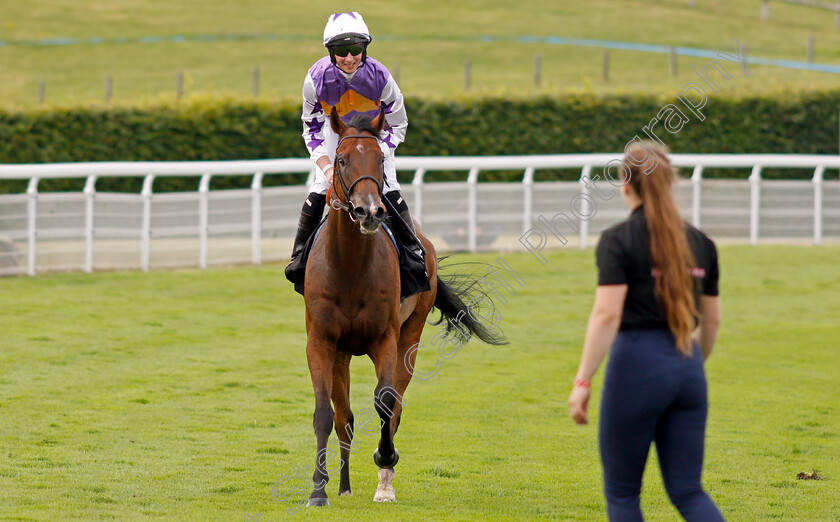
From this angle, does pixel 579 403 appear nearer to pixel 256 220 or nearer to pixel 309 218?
pixel 309 218

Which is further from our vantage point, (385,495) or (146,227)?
(146,227)

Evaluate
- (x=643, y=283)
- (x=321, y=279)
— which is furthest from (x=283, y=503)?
(x=643, y=283)

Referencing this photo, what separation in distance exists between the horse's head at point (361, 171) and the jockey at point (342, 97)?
1.05ft

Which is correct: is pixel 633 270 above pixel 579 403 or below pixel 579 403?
above

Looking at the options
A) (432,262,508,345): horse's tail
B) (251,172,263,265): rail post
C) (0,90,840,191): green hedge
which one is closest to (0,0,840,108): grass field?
(0,90,840,191): green hedge

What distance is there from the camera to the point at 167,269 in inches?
525

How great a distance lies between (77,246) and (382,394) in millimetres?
8406

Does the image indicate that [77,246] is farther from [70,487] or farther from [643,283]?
[643,283]

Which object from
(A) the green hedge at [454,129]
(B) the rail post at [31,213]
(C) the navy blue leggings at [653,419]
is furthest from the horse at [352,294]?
(A) the green hedge at [454,129]

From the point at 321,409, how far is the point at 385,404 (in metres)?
0.31

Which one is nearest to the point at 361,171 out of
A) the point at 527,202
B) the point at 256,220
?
the point at 256,220

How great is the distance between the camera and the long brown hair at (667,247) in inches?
133

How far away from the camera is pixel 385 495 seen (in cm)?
532

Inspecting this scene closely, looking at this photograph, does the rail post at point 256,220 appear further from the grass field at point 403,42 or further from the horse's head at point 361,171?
the grass field at point 403,42
